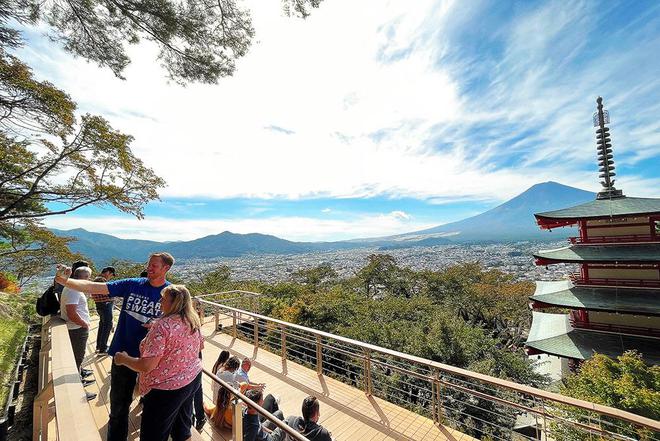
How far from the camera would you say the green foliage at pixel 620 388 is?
17.7 ft

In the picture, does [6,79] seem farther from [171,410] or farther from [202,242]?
[202,242]

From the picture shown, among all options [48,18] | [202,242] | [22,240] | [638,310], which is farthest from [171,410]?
[202,242]

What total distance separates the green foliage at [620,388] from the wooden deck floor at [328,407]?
359cm

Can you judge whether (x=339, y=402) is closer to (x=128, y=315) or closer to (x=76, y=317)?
(x=128, y=315)

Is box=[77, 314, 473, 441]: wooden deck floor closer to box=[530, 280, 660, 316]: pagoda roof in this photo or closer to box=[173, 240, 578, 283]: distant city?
box=[530, 280, 660, 316]: pagoda roof

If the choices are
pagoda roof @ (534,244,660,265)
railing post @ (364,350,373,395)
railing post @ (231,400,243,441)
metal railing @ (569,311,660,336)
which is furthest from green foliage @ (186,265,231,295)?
railing post @ (231,400,243,441)

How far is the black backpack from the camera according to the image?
345 cm

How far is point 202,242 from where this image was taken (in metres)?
196

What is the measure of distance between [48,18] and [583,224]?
46.7ft

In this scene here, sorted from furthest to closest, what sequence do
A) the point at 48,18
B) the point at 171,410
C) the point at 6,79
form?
the point at 6,79, the point at 48,18, the point at 171,410

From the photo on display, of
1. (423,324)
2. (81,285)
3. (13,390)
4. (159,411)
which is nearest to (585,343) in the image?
(423,324)

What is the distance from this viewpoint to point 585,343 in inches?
347

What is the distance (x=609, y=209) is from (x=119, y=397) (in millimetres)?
12575

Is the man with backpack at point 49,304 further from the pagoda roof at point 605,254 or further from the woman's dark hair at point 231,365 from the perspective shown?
the pagoda roof at point 605,254
